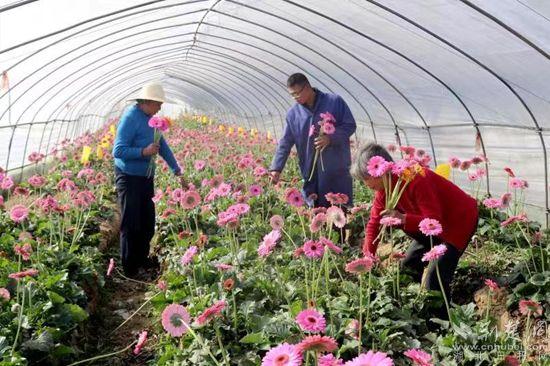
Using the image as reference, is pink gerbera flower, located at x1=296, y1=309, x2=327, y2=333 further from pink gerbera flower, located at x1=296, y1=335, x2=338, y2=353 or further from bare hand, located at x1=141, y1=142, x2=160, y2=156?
bare hand, located at x1=141, y1=142, x2=160, y2=156

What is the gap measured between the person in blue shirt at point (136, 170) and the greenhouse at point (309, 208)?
18 millimetres

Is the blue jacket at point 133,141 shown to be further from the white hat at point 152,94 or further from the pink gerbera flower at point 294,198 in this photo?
the pink gerbera flower at point 294,198

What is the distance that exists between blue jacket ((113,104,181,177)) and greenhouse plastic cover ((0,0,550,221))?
1390 millimetres

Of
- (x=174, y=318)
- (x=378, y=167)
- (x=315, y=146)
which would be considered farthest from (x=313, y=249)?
(x=315, y=146)

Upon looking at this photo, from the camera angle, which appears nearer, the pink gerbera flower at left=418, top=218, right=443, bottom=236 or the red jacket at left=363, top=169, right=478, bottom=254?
the pink gerbera flower at left=418, top=218, right=443, bottom=236

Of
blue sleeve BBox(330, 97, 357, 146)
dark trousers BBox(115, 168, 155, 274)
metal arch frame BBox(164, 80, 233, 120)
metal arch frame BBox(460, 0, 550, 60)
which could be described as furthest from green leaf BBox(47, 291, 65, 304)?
metal arch frame BBox(164, 80, 233, 120)

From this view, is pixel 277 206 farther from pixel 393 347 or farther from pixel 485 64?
pixel 393 347

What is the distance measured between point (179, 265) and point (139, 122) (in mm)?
1725

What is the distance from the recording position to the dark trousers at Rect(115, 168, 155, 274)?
18.0ft

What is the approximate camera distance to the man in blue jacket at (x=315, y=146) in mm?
5340

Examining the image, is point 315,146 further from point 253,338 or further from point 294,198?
point 253,338

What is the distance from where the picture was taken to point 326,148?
5.48 metres

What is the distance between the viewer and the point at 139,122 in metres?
5.41

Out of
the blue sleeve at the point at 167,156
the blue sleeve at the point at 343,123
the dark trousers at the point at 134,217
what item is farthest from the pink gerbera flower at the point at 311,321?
the blue sleeve at the point at 167,156
